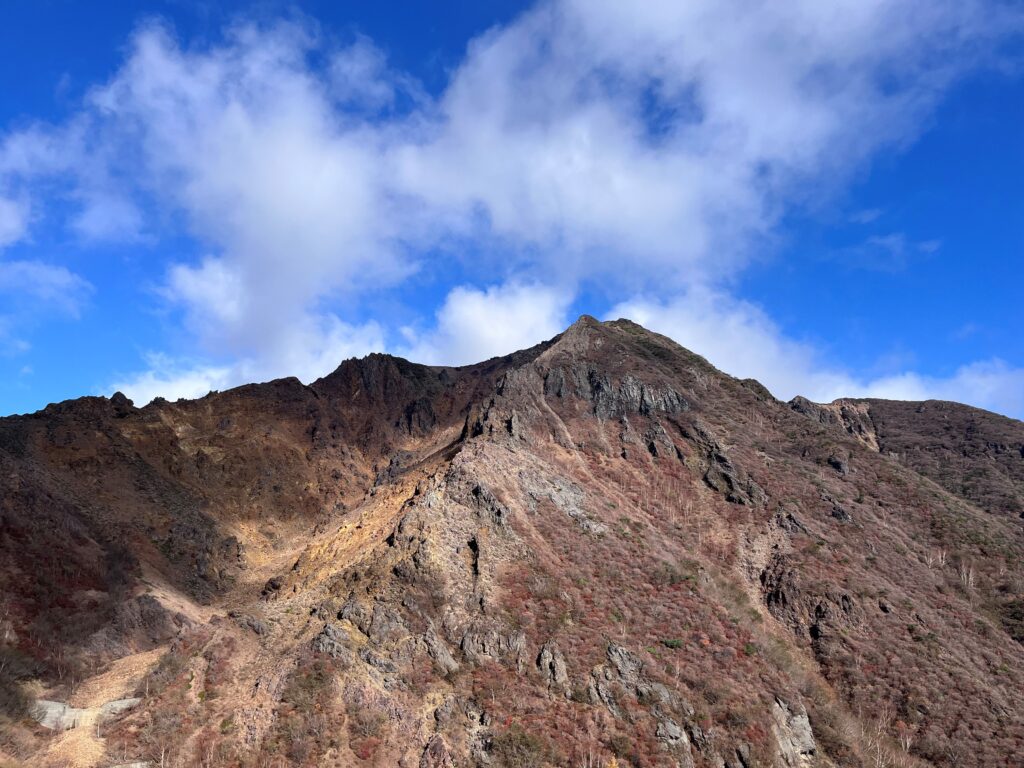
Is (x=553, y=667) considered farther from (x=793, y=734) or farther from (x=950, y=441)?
(x=950, y=441)

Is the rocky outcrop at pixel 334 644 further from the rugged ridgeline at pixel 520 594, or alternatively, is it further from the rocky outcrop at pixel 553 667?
the rocky outcrop at pixel 553 667

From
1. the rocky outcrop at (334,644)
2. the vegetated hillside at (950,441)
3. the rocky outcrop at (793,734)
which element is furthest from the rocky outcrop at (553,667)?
the vegetated hillside at (950,441)

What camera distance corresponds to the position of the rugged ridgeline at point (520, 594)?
39.4 meters

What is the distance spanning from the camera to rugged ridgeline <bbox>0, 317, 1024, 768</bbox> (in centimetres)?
3944

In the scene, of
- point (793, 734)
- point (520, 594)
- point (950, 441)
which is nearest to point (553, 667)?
Result: point (520, 594)

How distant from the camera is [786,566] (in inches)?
2557

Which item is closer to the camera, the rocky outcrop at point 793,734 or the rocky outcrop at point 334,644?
the rocky outcrop at point 334,644

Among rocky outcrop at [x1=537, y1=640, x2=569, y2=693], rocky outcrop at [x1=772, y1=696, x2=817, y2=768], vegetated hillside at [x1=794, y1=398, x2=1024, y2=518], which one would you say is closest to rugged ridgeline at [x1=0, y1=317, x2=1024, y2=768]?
rocky outcrop at [x1=772, y1=696, x2=817, y2=768]

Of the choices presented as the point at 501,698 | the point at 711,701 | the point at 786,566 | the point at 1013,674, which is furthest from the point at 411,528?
the point at 1013,674

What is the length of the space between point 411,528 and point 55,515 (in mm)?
35445

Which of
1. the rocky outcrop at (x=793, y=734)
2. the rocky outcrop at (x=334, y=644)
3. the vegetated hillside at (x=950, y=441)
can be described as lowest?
the rocky outcrop at (x=793, y=734)

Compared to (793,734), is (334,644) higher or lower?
higher

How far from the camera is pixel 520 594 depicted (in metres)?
50.9

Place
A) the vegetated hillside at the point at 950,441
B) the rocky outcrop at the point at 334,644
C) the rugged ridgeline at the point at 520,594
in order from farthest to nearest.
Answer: the vegetated hillside at the point at 950,441 → the rocky outcrop at the point at 334,644 → the rugged ridgeline at the point at 520,594
